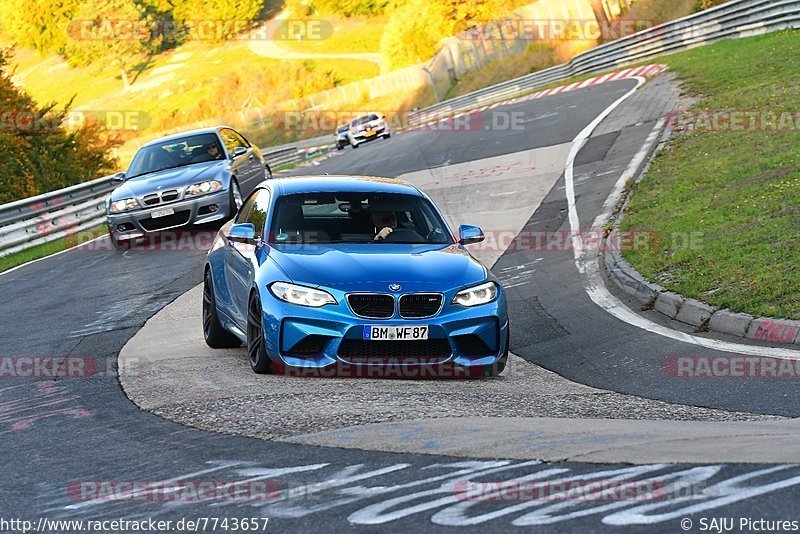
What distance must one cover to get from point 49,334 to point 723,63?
24.4 metres

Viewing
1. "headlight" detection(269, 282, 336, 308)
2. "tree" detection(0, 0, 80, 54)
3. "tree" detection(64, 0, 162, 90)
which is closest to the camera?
"headlight" detection(269, 282, 336, 308)

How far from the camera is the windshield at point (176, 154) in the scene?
19891mm

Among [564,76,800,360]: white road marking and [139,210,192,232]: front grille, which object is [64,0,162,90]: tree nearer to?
[564,76,800,360]: white road marking

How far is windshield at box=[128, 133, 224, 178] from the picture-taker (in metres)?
19.9

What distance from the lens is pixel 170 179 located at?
19.2 meters

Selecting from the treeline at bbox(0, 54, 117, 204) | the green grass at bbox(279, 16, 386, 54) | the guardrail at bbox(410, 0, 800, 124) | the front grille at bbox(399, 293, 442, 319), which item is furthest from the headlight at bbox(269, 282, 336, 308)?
the green grass at bbox(279, 16, 386, 54)

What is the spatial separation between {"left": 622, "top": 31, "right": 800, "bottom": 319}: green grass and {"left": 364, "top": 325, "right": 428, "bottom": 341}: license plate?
340cm

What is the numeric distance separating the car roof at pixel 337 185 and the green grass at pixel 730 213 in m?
3.09

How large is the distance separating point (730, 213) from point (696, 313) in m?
3.94

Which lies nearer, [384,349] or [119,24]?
[384,349]

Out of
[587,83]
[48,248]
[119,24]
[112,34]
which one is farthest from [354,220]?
[112,34]

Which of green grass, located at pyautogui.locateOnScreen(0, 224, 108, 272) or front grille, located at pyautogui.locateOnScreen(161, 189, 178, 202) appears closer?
front grille, located at pyautogui.locateOnScreen(161, 189, 178, 202)

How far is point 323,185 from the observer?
10.5 m

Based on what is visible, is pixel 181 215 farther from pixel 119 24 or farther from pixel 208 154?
pixel 119 24
